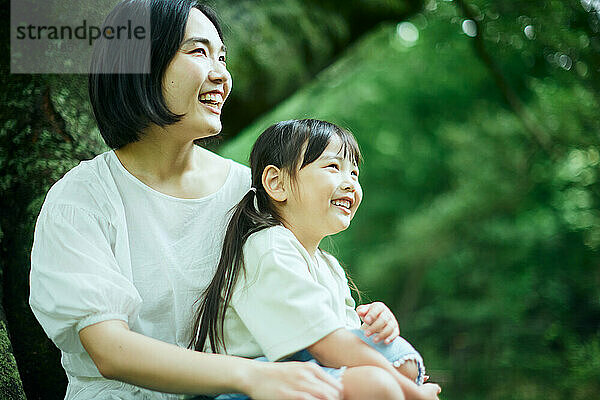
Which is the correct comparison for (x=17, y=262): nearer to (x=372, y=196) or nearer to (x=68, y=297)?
(x=68, y=297)

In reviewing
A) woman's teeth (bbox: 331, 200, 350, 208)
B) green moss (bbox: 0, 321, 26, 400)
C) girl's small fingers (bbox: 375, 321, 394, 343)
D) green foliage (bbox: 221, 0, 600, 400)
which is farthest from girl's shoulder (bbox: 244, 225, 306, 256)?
green foliage (bbox: 221, 0, 600, 400)

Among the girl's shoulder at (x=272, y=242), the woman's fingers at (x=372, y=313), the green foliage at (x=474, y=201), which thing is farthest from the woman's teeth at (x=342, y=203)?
the green foliage at (x=474, y=201)

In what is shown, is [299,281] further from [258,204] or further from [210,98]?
[210,98]

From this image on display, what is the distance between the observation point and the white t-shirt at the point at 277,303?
1092mm

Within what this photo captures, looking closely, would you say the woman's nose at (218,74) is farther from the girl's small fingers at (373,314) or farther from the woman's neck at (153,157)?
the girl's small fingers at (373,314)

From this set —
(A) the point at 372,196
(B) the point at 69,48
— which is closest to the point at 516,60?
(A) the point at 372,196

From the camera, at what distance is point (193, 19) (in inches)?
51.1

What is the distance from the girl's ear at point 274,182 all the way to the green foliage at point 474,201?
6.76ft

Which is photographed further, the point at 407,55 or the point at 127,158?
the point at 407,55

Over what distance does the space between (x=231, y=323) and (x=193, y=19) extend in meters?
Answer: 0.56

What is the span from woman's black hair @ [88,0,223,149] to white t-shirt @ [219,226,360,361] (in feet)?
1.01

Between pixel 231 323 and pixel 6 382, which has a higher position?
pixel 231 323

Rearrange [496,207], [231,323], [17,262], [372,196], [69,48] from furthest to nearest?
[372,196] < [496,207] < [69,48] < [17,262] < [231,323]

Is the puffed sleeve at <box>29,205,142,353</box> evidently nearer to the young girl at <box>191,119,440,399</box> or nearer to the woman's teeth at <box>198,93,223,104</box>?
the young girl at <box>191,119,440,399</box>
